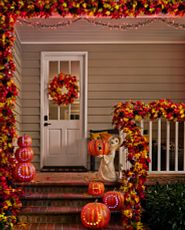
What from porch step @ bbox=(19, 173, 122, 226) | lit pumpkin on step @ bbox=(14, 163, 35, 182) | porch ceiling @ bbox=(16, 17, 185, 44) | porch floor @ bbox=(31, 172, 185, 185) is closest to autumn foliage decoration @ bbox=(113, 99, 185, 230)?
porch step @ bbox=(19, 173, 122, 226)

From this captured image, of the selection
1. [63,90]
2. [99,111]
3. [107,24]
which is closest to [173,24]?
[107,24]

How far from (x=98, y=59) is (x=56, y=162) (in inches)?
90.7

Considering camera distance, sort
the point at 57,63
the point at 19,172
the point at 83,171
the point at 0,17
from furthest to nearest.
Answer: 1. the point at 57,63
2. the point at 83,171
3. the point at 19,172
4. the point at 0,17

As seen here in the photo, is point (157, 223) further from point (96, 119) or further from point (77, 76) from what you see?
point (77, 76)

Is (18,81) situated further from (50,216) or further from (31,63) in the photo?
(50,216)

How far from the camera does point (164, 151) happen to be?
331 inches

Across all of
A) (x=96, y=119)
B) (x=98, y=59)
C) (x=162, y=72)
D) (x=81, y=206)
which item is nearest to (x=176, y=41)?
(x=162, y=72)

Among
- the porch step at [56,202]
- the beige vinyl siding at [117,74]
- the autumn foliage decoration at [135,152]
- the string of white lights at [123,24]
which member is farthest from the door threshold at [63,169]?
the autumn foliage decoration at [135,152]

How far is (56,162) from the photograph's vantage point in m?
9.11

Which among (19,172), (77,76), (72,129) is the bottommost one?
(19,172)

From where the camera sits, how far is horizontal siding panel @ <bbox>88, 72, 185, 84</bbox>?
911 cm

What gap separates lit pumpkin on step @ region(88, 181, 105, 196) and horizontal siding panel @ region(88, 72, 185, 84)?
3054 mm

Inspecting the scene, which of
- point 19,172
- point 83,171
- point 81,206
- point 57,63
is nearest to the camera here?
point 81,206

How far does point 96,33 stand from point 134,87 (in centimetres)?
139
